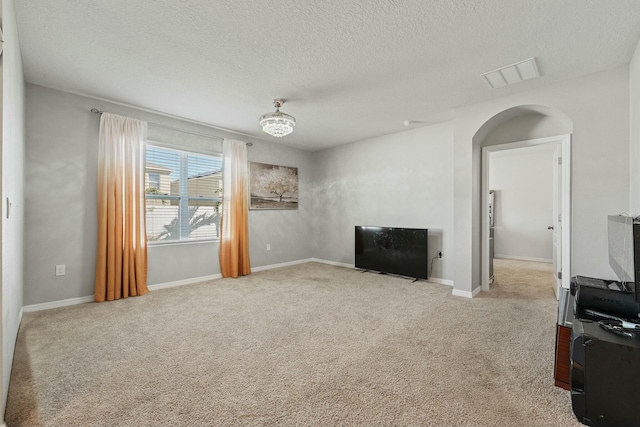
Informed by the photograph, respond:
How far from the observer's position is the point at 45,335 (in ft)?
8.09

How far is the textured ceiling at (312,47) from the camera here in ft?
6.44

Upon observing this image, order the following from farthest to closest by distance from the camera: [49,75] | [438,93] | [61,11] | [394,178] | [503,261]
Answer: [503,261]
[394,178]
[438,93]
[49,75]
[61,11]

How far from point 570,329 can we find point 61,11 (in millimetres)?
3936

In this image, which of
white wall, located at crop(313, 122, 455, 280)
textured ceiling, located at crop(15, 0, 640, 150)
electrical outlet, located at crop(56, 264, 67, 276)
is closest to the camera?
textured ceiling, located at crop(15, 0, 640, 150)

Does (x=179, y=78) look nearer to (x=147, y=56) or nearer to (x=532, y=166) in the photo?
(x=147, y=56)

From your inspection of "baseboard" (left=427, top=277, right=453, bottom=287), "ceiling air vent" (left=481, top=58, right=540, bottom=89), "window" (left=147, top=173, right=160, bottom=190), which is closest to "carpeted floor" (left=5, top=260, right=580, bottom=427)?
"baseboard" (left=427, top=277, right=453, bottom=287)

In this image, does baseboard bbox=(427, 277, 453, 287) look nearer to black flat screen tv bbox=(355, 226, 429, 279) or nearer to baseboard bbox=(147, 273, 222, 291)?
black flat screen tv bbox=(355, 226, 429, 279)

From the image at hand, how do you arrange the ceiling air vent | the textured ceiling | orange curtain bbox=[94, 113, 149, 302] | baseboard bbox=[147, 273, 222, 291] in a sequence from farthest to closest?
baseboard bbox=[147, 273, 222, 291], orange curtain bbox=[94, 113, 149, 302], the ceiling air vent, the textured ceiling

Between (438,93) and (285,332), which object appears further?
(438,93)

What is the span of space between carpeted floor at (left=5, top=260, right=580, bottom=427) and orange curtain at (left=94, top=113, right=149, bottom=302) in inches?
13.5

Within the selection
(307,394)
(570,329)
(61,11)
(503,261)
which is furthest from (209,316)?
(503,261)

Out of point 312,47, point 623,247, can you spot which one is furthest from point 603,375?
point 312,47

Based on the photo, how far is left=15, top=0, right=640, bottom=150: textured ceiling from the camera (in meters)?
1.96

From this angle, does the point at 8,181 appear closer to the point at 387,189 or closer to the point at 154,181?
the point at 154,181
